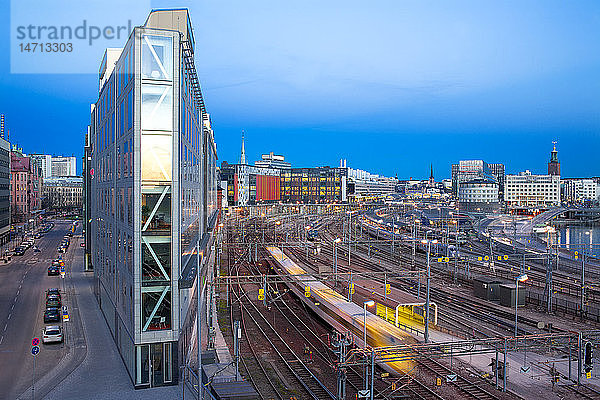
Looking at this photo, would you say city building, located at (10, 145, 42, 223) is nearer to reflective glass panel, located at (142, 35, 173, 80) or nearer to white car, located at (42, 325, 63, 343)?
white car, located at (42, 325, 63, 343)

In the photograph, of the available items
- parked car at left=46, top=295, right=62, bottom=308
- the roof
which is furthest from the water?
the roof

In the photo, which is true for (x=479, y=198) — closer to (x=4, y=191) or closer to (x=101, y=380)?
(x=4, y=191)

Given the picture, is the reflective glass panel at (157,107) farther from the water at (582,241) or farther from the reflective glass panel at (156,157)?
the water at (582,241)

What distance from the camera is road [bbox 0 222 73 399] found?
73.3 feet

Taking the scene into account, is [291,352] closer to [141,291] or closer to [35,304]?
[141,291]

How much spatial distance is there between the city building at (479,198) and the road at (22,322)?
320 ft

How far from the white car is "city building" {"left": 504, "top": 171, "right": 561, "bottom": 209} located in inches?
5925

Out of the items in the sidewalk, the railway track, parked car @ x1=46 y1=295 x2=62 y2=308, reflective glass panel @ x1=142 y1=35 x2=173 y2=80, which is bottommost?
the railway track

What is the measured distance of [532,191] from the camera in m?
164

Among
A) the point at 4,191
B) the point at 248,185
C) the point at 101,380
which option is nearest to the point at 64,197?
the point at 248,185

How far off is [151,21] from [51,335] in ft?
54.0

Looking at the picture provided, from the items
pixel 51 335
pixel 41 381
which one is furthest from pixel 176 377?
pixel 51 335

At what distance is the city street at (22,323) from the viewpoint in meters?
22.4

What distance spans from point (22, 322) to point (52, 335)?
5706mm
